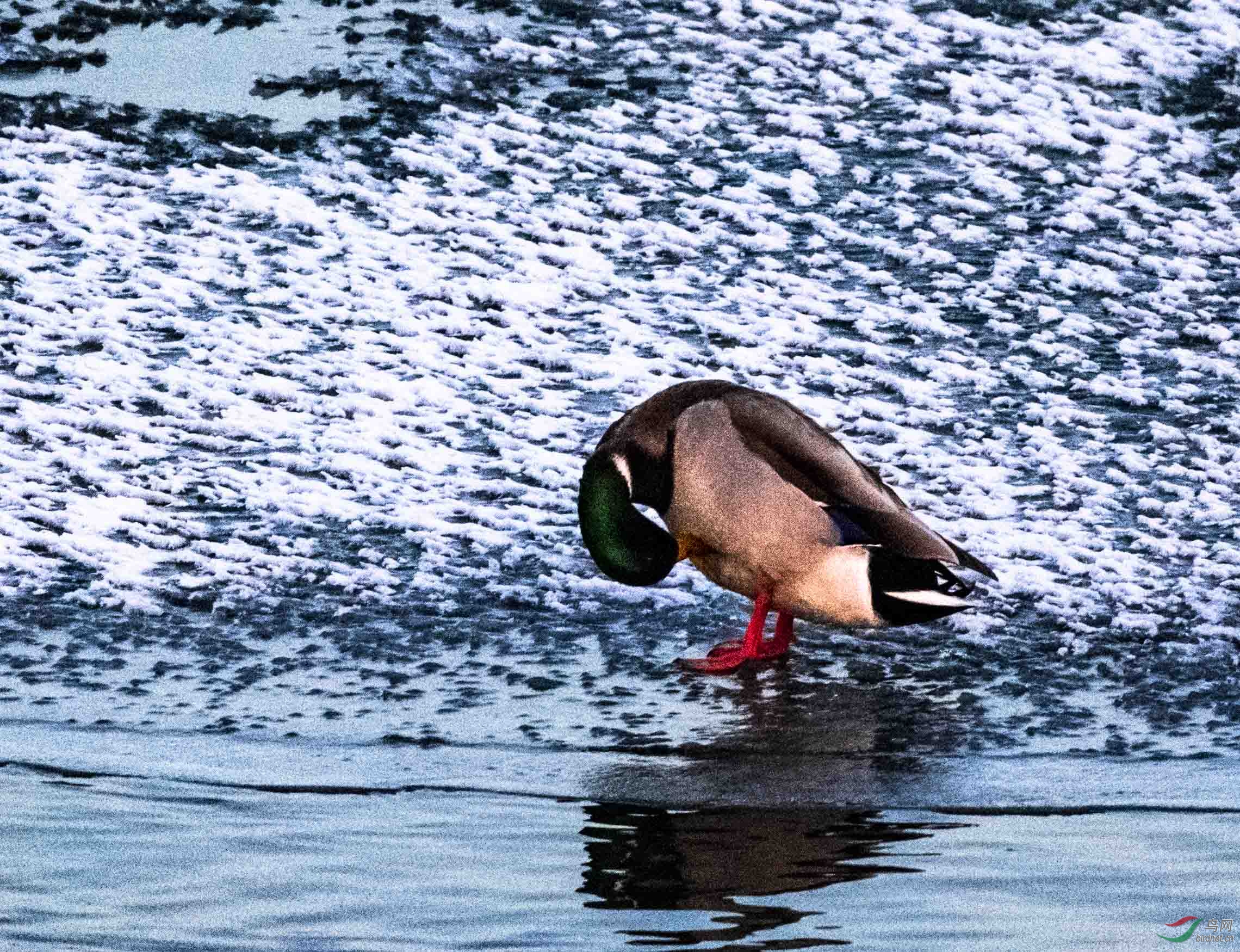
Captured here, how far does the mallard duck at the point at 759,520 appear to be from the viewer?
4.52 metres

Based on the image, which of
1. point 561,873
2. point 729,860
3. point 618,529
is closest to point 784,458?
point 618,529

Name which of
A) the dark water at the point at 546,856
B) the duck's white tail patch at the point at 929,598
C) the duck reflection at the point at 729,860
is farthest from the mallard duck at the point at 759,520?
the duck reflection at the point at 729,860

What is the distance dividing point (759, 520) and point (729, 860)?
1.31m

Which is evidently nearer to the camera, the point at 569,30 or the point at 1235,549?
the point at 1235,549

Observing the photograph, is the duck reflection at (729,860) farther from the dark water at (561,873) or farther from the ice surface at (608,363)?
the ice surface at (608,363)

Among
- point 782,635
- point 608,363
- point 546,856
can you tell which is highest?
point 546,856

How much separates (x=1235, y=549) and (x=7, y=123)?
5.19 metres

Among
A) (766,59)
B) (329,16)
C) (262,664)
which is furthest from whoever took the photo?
(329,16)

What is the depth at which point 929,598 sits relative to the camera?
4516 millimetres

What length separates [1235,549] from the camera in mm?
5113

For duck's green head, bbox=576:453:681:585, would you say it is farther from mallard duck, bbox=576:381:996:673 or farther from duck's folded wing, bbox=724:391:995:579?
duck's folded wing, bbox=724:391:995:579

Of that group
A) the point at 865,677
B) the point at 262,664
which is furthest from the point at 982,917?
the point at 262,664

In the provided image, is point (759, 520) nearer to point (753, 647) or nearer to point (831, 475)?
point (831, 475)

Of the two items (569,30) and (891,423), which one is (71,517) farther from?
(569,30)
